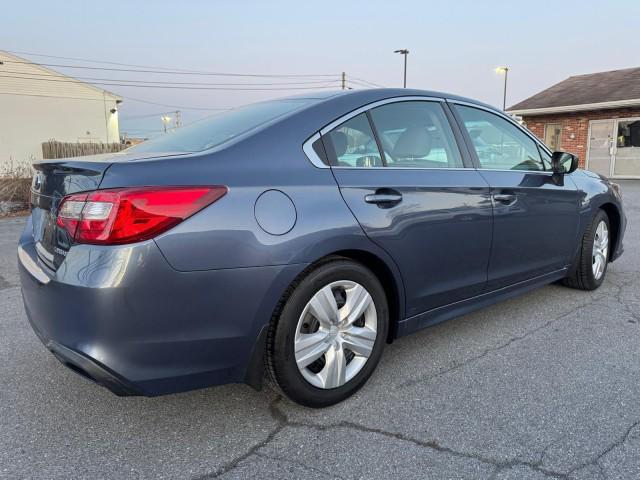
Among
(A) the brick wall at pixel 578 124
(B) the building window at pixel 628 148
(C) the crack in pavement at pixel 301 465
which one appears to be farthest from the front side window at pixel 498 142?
(B) the building window at pixel 628 148

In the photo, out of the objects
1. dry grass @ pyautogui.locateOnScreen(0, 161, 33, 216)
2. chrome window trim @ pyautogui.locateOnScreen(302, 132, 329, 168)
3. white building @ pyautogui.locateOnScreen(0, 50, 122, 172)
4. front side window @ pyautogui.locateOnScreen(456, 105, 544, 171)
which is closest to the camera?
chrome window trim @ pyautogui.locateOnScreen(302, 132, 329, 168)

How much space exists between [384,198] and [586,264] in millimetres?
2530

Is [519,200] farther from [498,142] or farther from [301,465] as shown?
[301,465]

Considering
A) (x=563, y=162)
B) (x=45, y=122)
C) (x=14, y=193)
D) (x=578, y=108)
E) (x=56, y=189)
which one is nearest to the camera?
(x=56, y=189)

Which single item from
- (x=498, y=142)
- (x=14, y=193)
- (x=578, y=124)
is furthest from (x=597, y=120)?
(x=14, y=193)

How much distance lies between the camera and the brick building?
680 inches

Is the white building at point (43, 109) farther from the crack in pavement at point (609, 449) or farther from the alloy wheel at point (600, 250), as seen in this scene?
the crack in pavement at point (609, 449)

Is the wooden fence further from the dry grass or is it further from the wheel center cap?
the wheel center cap

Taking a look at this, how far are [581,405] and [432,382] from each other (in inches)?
28.5

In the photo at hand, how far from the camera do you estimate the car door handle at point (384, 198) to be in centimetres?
251

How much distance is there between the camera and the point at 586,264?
4223 mm

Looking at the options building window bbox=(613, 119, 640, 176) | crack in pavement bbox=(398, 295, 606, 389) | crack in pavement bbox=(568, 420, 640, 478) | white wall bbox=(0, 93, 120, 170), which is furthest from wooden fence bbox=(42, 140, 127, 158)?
building window bbox=(613, 119, 640, 176)

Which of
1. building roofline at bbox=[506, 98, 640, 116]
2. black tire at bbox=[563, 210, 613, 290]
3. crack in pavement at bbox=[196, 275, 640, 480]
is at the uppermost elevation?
building roofline at bbox=[506, 98, 640, 116]

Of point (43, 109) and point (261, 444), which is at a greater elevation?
point (43, 109)
